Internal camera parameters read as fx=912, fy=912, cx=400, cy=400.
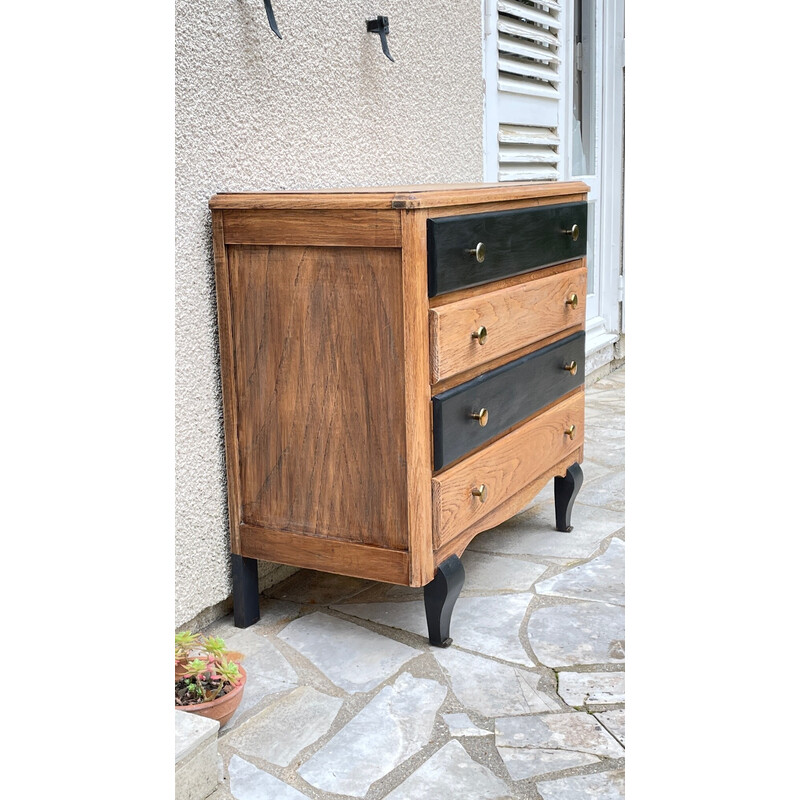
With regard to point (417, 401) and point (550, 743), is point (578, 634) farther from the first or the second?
point (417, 401)

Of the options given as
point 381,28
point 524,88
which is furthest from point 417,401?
point 524,88

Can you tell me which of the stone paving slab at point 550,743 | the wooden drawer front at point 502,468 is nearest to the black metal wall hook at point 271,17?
the wooden drawer front at point 502,468

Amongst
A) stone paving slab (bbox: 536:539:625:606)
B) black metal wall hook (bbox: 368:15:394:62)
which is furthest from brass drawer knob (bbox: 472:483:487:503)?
black metal wall hook (bbox: 368:15:394:62)

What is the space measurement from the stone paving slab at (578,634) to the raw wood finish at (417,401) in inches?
12.6

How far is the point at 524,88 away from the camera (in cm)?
350

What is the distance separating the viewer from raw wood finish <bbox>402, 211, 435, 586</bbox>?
1696 millimetres

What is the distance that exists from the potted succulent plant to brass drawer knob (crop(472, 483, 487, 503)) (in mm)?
600

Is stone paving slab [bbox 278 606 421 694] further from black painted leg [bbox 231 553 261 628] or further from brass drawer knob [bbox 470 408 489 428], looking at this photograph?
brass drawer knob [bbox 470 408 489 428]

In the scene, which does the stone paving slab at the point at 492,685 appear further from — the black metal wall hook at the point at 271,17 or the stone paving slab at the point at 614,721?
the black metal wall hook at the point at 271,17

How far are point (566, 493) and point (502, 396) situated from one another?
26.3 inches
